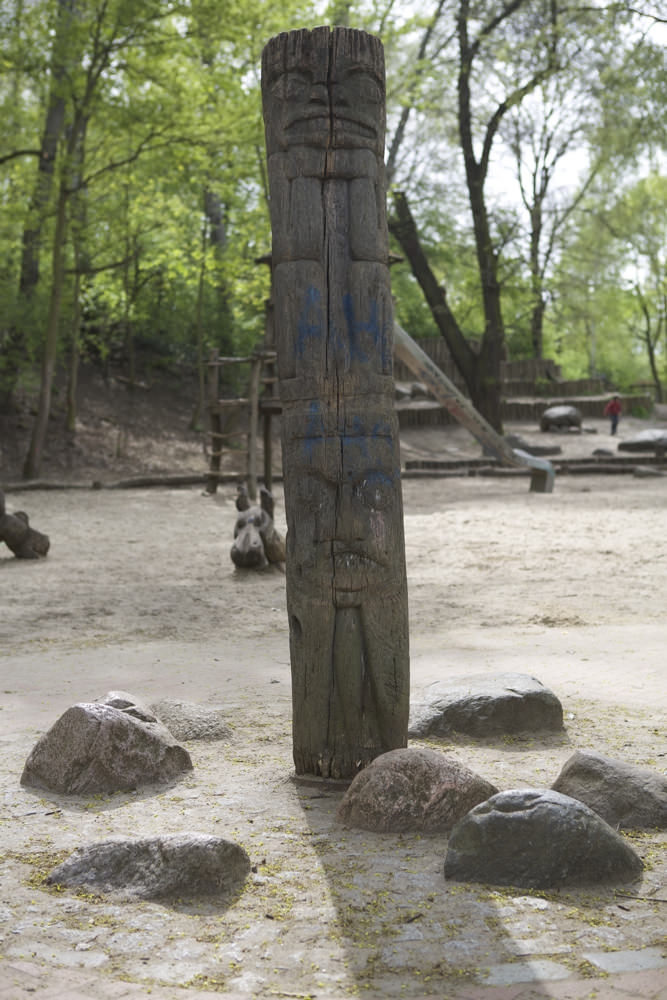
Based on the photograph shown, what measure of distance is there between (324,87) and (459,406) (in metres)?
11.3

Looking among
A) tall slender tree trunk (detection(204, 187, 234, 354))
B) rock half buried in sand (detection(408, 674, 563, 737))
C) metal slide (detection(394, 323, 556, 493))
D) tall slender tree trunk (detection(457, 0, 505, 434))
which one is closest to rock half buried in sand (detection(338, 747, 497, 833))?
rock half buried in sand (detection(408, 674, 563, 737))

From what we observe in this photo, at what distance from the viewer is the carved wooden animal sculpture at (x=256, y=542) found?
9688mm

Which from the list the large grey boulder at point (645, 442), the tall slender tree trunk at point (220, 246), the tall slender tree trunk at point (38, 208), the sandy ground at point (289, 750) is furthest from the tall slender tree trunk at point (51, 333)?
the large grey boulder at point (645, 442)

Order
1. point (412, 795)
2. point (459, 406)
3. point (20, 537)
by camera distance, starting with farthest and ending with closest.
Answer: point (459, 406)
point (20, 537)
point (412, 795)

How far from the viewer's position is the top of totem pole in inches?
156

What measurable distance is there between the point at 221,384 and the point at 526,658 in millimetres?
23356

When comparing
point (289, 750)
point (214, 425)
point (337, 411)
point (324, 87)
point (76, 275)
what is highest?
point (76, 275)

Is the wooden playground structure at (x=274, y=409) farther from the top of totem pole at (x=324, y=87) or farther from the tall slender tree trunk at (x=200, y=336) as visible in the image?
the top of totem pole at (x=324, y=87)

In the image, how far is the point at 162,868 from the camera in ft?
10.2

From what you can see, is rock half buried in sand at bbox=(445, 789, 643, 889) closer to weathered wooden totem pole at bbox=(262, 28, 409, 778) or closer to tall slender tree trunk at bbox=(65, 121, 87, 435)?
weathered wooden totem pole at bbox=(262, 28, 409, 778)

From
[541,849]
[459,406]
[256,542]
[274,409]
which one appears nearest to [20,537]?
[256,542]

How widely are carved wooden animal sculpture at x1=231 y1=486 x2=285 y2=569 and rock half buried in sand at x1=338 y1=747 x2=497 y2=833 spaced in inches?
241

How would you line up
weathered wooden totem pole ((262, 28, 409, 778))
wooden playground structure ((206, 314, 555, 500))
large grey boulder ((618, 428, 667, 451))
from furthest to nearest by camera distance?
large grey boulder ((618, 428, 667, 451)) < wooden playground structure ((206, 314, 555, 500)) < weathered wooden totem pole ((262, 28, 409, 778))

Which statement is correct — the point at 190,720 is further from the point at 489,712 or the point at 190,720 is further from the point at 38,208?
the point at 38,208
